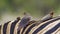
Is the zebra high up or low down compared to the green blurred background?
down

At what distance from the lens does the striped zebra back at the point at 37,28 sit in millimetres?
664

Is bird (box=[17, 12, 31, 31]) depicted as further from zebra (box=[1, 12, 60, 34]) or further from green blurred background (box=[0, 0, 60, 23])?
green blurred background (box=[0, 0, 60, 23])

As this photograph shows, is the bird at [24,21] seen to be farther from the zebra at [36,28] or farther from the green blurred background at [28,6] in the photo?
the green blurred background at [28,6]

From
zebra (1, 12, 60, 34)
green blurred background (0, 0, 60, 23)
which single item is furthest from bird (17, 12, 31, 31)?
green blurred background (0, 0, 60, 23)

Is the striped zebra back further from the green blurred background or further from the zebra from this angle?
the green blurred background

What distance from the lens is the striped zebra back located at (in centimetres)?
66

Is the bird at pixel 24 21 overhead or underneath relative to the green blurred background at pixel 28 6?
underneath

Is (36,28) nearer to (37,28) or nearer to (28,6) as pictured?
(37,28)

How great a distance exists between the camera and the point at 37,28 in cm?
70

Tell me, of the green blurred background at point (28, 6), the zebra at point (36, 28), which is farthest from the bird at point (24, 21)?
the green blurred background at point (28, 6)

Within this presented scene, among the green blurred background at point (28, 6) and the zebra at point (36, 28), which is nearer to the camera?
the zebra at point (36, 28)

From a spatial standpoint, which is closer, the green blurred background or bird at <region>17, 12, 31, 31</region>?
bird at <region>17, 12, 31, 31</region>

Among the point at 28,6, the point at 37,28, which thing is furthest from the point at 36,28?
the point at 28,6

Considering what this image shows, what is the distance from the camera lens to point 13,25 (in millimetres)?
780
